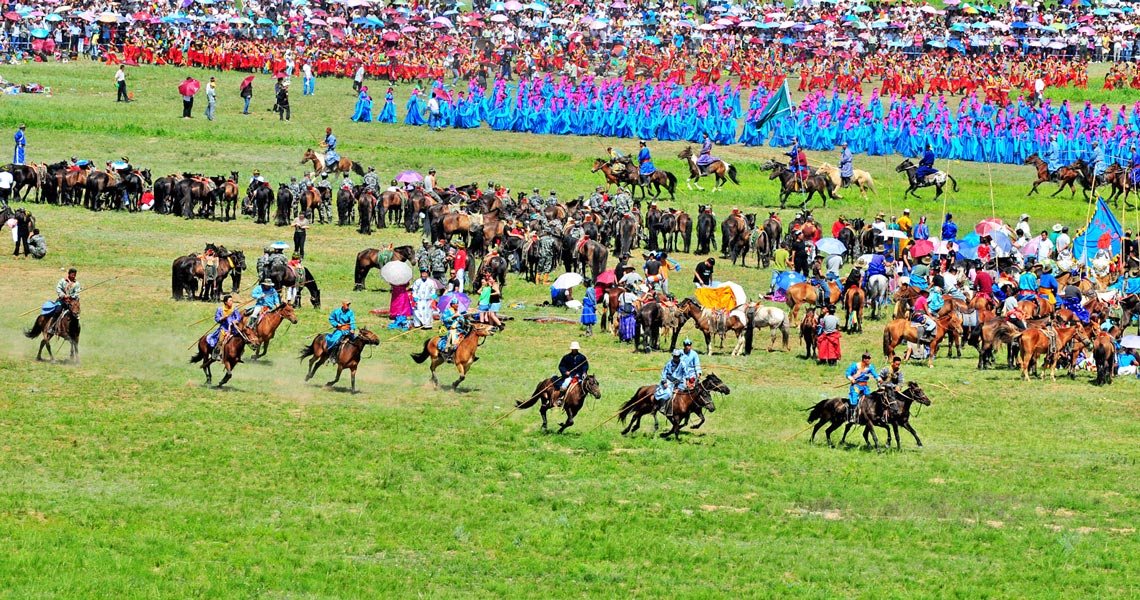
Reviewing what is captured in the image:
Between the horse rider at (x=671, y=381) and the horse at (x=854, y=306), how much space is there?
11.8 m

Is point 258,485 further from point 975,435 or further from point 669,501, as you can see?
point 975,435

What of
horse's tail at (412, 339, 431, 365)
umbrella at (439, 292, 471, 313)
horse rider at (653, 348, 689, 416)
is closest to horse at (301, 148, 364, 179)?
umbrella at (439, 292, 471, 313)

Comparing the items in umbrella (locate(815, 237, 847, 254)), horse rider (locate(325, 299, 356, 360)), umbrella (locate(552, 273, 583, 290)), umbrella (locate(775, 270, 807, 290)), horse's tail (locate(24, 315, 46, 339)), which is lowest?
horse's tail (locate(24, 315, 46, 339))

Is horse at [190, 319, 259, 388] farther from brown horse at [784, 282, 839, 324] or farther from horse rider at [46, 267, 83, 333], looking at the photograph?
brown horse at [784, 282, 839, 324]

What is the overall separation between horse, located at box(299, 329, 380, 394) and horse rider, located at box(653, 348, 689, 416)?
5674 mm

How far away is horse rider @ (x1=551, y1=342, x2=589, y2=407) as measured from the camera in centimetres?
2659

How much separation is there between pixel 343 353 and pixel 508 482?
5.99m

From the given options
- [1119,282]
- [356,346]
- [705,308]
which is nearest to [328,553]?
[356,346]

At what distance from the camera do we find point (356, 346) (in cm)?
2920

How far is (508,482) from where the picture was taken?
2452cm

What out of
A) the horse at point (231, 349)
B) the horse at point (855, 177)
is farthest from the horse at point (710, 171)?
the horse at point (231, 349)

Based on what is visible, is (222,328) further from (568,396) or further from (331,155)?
(331,155)

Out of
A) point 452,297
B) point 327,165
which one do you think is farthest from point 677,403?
point 327,165

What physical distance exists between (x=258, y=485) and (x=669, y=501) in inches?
236
